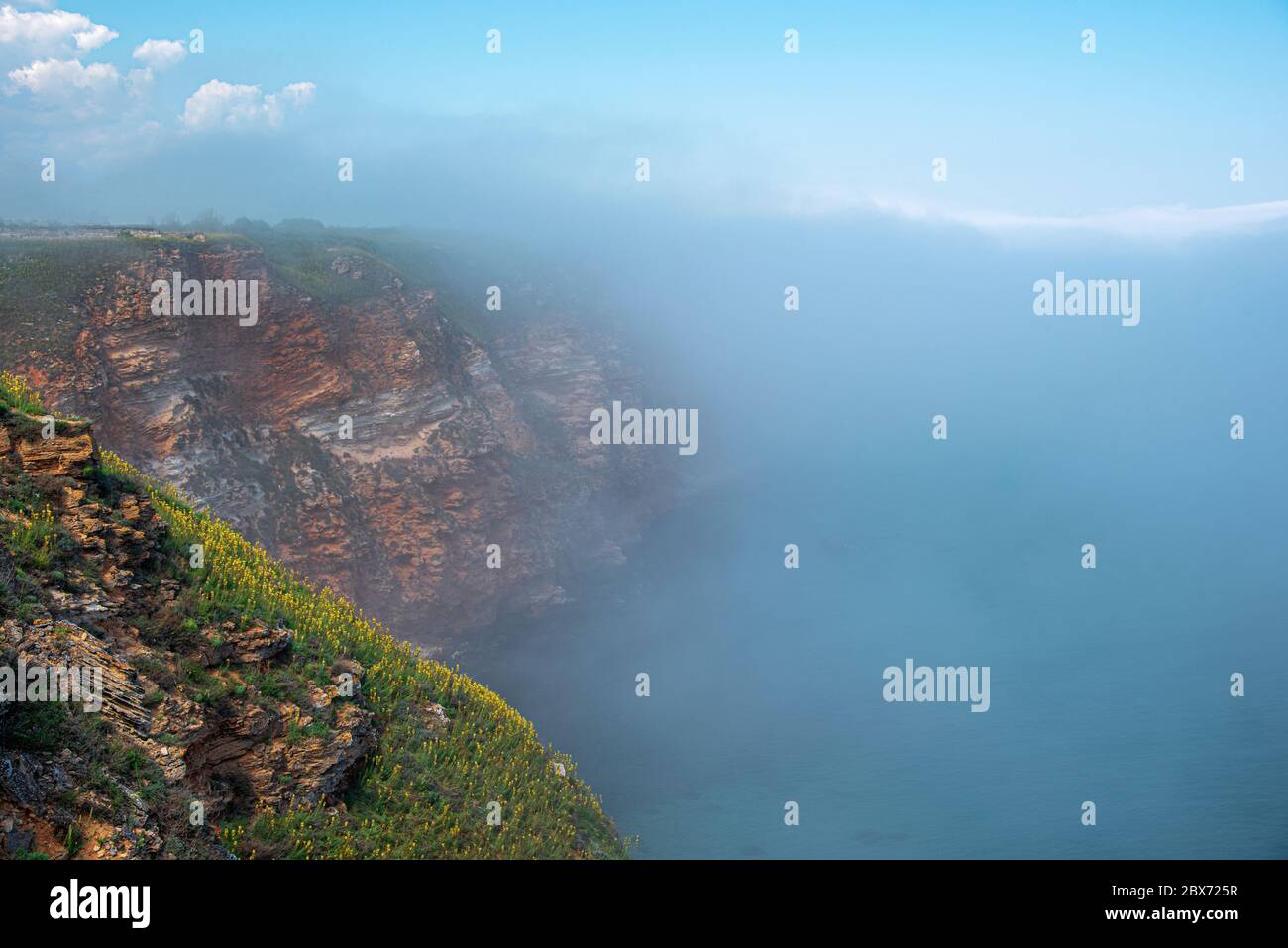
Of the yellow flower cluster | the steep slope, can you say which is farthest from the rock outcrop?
the yellow flower cluster

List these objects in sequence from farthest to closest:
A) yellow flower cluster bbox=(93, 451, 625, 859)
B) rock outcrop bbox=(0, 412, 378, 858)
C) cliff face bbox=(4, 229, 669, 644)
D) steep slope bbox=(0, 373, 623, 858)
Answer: cliff face bbox=(4, 229, 669, 644), yellow flower cluster bbox=(93, 451, 625, 859), steep slope bbox=(0, 373, 623, 858), rock outcrop bbox=(0, 412, 378, 858)

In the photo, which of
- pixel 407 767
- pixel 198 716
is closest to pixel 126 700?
pixel 198 716

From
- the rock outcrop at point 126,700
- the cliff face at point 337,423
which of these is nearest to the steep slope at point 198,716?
the rock outcrop at point 126,700

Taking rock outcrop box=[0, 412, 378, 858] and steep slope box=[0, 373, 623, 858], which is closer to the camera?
rock outcrop box=[0, 412, 378, 858]

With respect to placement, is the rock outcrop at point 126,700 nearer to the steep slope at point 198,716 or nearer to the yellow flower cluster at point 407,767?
the steep slope at point 198,716

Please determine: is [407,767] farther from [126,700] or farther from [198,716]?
[126,700]

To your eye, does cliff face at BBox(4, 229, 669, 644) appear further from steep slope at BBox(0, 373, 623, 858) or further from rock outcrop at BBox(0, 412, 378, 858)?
rock outcrop at BBox(0, 412, 378, 858)

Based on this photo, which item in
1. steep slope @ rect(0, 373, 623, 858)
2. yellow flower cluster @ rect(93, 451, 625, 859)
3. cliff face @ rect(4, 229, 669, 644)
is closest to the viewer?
steep slope @ rect(0, 373, 623, 858)
